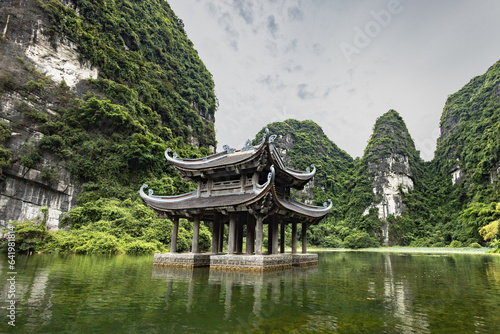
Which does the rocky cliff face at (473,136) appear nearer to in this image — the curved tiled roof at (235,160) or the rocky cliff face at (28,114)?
the curved tiled roof at (235,160)

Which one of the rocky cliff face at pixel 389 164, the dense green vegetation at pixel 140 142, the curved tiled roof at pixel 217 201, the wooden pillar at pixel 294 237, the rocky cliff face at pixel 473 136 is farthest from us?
the rocky cliff face at pixel 389 164

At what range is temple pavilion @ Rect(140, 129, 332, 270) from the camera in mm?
12648

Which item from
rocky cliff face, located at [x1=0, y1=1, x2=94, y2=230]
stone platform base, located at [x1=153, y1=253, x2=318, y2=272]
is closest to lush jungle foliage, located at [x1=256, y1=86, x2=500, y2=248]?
stone platform base, located at [x1=153, y1=253, x2=318, y2=272]

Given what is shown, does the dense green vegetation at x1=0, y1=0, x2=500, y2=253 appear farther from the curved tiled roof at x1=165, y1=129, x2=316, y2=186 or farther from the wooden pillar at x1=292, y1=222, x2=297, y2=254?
the wooden pillar at x1=292, y1=222, x2=297, y2=254

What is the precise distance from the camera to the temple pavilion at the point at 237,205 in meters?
12.6

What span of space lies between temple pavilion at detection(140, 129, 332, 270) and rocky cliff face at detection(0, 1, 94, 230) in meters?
14.2

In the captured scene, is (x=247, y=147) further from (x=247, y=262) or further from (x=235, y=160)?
(x=247, y=262)

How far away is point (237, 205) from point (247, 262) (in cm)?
246

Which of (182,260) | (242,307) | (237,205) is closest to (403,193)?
(237,205)

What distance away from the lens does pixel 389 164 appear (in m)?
79.4

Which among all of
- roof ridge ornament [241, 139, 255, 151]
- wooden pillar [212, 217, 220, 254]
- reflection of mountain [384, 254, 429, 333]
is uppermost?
roof ridge ornament [241, 139, 255, 151]

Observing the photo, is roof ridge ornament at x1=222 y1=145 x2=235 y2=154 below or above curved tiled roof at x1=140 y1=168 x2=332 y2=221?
above

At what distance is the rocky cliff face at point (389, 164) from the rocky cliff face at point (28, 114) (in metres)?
66.0

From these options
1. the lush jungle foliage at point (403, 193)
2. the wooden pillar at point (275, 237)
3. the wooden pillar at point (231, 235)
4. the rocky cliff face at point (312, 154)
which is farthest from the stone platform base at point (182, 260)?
the rocky cliff face at point (312, 154)
